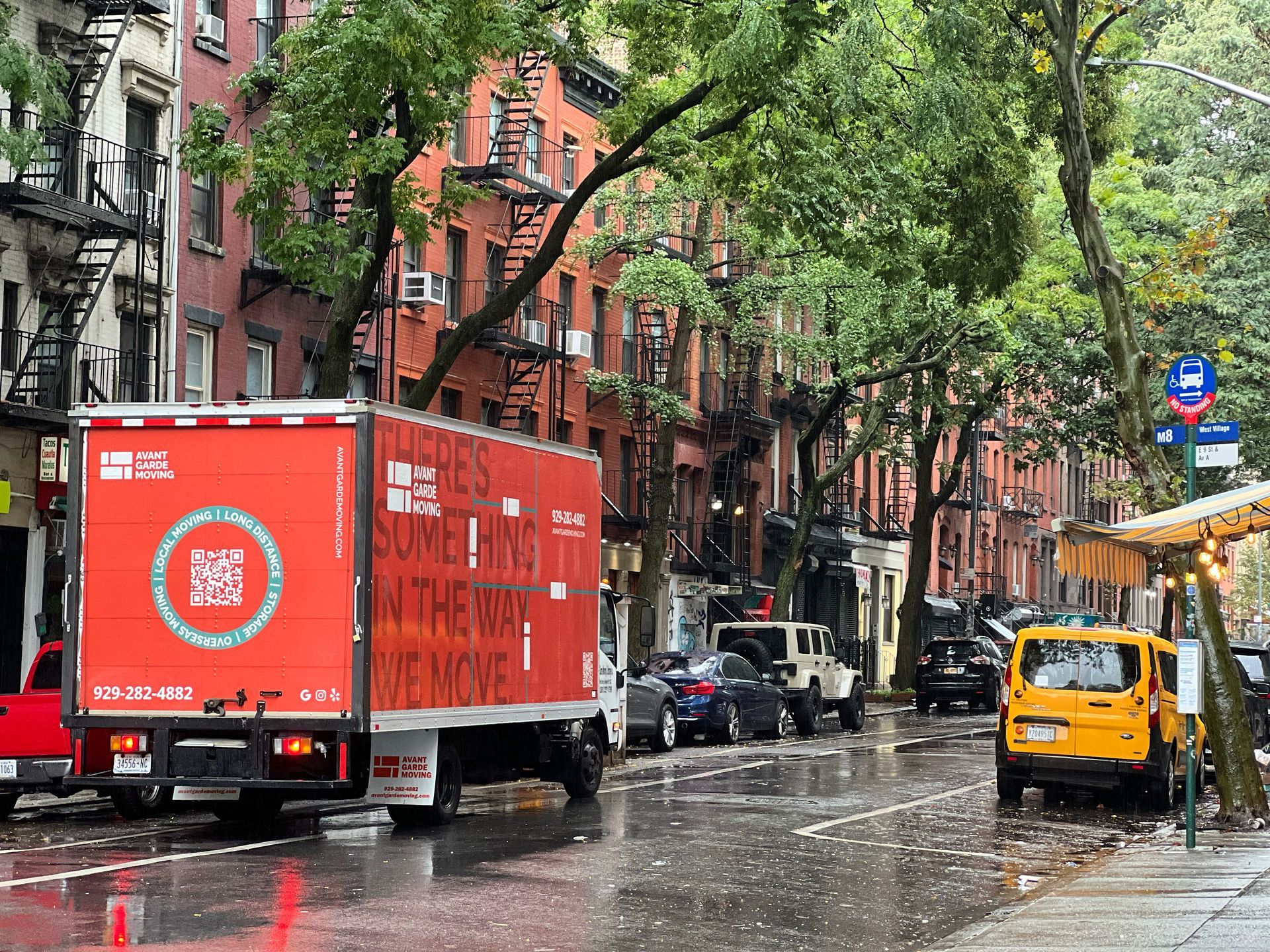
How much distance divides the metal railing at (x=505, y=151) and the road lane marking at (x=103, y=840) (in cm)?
2195

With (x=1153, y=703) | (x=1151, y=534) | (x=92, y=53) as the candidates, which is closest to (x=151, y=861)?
(x=1151, y=534)

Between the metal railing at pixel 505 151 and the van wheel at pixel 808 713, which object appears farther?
the metal railing at pixel 505 151

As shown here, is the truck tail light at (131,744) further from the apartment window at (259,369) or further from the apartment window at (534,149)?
the apartment window at (534,149)

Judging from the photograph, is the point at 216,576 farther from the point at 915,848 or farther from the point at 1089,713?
the point at 1089,713

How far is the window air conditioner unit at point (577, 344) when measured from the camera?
40938 mm

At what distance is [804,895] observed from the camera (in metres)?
12.5

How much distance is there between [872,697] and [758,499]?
6.54m

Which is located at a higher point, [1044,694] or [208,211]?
[208,211]

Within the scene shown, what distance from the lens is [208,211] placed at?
3092cm

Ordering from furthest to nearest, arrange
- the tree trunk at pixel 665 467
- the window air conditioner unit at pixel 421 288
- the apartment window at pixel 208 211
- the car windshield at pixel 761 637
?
the tree trunk at pixel 665 467 → the window air conditioner unit at pixel 421 288 → the car windshield at pixel 761 637 → the apartment window at pixel 208 211

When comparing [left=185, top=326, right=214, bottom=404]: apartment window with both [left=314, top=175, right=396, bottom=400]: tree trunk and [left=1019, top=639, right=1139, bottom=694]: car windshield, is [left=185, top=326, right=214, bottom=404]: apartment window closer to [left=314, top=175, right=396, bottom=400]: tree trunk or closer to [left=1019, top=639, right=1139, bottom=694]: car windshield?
[left=314, top=175, right=396, bottom=400]: tree trunk

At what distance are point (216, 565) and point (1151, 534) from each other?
771cm

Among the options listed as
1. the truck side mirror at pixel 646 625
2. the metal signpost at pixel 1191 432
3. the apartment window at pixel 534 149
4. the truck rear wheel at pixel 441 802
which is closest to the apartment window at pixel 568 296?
the apartment window at pixel 534 149

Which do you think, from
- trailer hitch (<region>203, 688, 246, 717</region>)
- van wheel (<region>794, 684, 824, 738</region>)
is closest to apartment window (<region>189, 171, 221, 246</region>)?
van wheel (<region>794, 684, 824, 738</region>)
